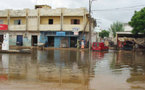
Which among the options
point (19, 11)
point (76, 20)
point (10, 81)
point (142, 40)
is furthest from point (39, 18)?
point (10, 81)

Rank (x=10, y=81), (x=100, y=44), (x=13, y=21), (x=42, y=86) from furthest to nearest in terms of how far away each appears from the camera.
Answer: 1. (x=13, y=21)
2. (x=100, y=44)
3. (x=10, y=81)
4. (x=42, y=86)

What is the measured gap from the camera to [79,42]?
34562 mm

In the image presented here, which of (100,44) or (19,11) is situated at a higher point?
(19,11)

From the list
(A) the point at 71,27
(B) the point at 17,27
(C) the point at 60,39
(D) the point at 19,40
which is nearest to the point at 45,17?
(C) the point at 60,39

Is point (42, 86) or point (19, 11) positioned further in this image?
point (19, 11)

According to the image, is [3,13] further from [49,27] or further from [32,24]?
[49,27]

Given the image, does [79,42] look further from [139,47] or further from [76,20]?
[139,47]

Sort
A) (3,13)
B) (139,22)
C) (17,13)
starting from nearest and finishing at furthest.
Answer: (139,22) < (17,13) < (3,13)

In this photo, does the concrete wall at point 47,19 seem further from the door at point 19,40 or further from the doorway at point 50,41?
the door at point 19,40

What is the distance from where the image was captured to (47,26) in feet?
120

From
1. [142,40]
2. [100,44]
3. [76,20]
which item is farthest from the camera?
[76,20]

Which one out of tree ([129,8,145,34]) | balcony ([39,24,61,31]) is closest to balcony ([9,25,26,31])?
balcony ([39,24,61,31])

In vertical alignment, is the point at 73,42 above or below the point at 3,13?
below

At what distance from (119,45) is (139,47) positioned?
12.5ft
